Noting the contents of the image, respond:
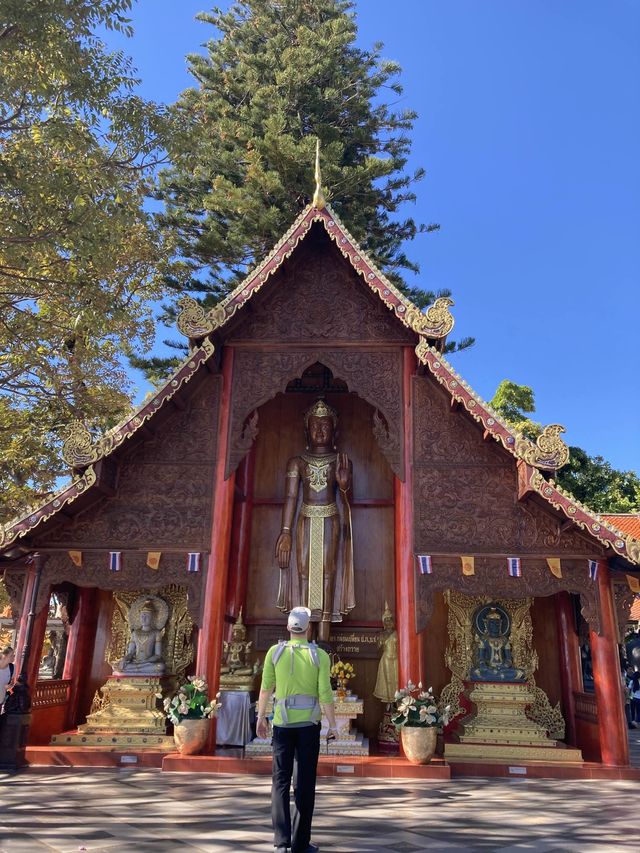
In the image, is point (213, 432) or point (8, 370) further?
point (8, 370)

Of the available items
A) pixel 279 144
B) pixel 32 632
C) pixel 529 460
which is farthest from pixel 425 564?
pixel 279 144

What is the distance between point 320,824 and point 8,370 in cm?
872

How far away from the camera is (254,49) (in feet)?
56.4

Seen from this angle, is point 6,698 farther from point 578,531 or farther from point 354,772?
point 578,531

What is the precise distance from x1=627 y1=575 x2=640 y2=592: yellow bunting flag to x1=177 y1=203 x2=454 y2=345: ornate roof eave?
3.44 metres

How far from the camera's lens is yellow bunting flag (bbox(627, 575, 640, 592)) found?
7.42 meters

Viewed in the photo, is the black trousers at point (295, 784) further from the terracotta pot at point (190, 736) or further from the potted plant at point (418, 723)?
the terracotta pot at point (190, 736)

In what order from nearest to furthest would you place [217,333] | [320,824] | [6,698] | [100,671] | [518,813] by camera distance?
[320,824]
[518,813]
[6,698]
[217,333]
[100,671]

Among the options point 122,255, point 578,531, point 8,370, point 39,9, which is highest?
point 122,255

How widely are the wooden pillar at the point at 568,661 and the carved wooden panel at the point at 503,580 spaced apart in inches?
59.7

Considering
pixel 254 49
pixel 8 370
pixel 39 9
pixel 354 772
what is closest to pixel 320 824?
pixel 354 772

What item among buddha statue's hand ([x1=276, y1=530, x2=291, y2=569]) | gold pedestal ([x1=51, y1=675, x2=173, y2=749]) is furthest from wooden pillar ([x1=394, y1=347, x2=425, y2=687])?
gold pedestal ([x1=51, y1=675, x2=173, y2=749])

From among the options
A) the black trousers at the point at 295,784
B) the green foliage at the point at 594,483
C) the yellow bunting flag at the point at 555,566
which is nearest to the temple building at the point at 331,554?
the yellow bunting flag at the point at 555,566

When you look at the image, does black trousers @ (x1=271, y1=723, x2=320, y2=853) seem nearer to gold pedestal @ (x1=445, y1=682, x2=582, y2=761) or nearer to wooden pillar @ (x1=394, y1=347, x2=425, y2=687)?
wooden pillar @ (x1=394, y1=347, x2=425, y2=687)
